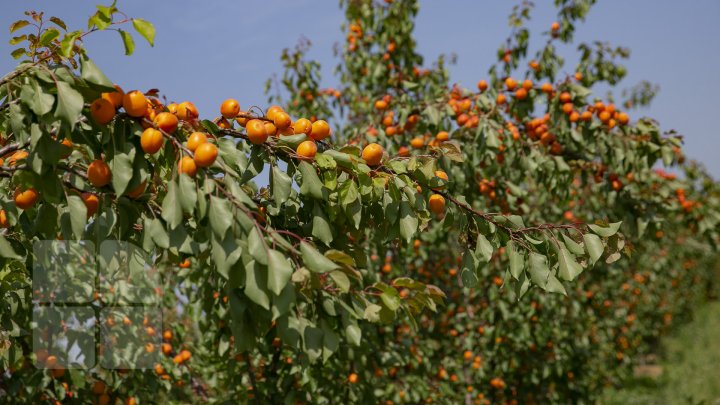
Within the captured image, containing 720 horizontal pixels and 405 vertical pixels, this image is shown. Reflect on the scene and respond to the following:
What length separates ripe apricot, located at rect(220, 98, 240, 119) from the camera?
1749 millimetres

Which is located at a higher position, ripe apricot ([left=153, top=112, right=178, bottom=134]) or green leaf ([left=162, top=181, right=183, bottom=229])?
ripe apricot ([left=153, top=112, right=178, bottom=134])

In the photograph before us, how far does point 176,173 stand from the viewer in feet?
4.50

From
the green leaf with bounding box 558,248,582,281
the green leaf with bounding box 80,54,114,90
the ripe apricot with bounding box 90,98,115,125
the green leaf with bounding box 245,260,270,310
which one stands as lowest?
the green leaf with bounding box 245,260,270,310

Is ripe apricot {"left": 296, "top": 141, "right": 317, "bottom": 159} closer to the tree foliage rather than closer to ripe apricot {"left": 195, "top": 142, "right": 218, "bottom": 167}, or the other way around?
the tree foliage

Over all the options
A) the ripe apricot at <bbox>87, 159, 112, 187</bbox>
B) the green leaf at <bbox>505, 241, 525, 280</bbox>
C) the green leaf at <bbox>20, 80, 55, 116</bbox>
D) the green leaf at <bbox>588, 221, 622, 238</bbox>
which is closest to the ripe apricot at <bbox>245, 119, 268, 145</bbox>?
the ripe apricot at <bbox>87, 159, 112, 187</bbox>

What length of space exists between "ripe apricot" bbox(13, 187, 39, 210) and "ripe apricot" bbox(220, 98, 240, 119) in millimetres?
559

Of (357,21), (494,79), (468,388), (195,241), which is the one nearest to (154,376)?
(195,241)

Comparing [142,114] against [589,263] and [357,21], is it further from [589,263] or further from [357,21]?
[357,21]

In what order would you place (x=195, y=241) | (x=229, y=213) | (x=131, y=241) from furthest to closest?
1. (x=131, y=241)
2. (x=195, y=241)
3. (x=229, y=213)

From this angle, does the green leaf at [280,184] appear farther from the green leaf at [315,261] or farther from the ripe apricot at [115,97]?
the ripe apricot at [115,97]

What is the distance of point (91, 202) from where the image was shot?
1616 mm

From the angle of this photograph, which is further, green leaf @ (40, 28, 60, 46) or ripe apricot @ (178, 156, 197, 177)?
green leaf @ (40, 28, 60, 46)

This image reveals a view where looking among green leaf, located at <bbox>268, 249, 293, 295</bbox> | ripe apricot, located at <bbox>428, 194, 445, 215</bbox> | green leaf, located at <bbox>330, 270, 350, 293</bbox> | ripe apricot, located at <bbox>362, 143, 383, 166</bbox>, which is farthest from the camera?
ripe apricot, located at <bbox>428, 194, 445, 215</bbox>

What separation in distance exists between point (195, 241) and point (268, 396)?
1.95 m
